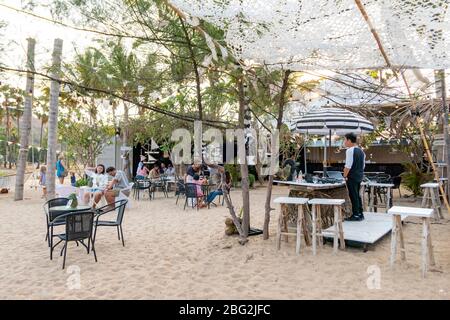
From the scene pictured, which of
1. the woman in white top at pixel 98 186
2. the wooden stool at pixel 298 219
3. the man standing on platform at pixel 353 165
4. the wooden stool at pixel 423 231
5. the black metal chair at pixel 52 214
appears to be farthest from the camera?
the woman in white top at pixel 98 186

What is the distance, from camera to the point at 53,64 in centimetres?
430

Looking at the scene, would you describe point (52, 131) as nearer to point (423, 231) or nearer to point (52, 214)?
point (52, 214)

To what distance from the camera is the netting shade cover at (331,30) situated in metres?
2.78

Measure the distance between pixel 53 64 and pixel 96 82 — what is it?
0.57 m

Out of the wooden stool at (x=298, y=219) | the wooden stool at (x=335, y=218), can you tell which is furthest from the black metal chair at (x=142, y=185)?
the wooden stool at (x=335, y=218)

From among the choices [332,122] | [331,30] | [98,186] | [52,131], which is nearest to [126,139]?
[52,131]

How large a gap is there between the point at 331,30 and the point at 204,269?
2589mm

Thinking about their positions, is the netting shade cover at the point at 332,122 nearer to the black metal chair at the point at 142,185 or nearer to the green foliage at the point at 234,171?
the black metal chair at the point at 142,185

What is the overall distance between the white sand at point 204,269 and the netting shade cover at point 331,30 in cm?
209

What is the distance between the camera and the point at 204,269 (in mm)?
3957

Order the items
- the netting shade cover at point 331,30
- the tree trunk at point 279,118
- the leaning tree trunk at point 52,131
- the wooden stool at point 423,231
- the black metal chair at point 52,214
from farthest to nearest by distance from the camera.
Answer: the leaning tree trunk at point 52,131, the tree trunk at point 279,118, the black metal chair at point 52,214, the wooden stool at point 423,231, the netting shade cover at point 331,30

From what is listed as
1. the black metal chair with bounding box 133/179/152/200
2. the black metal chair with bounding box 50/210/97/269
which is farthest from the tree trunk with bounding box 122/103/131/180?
the black metal chair with bounding box 50/210/97/269
